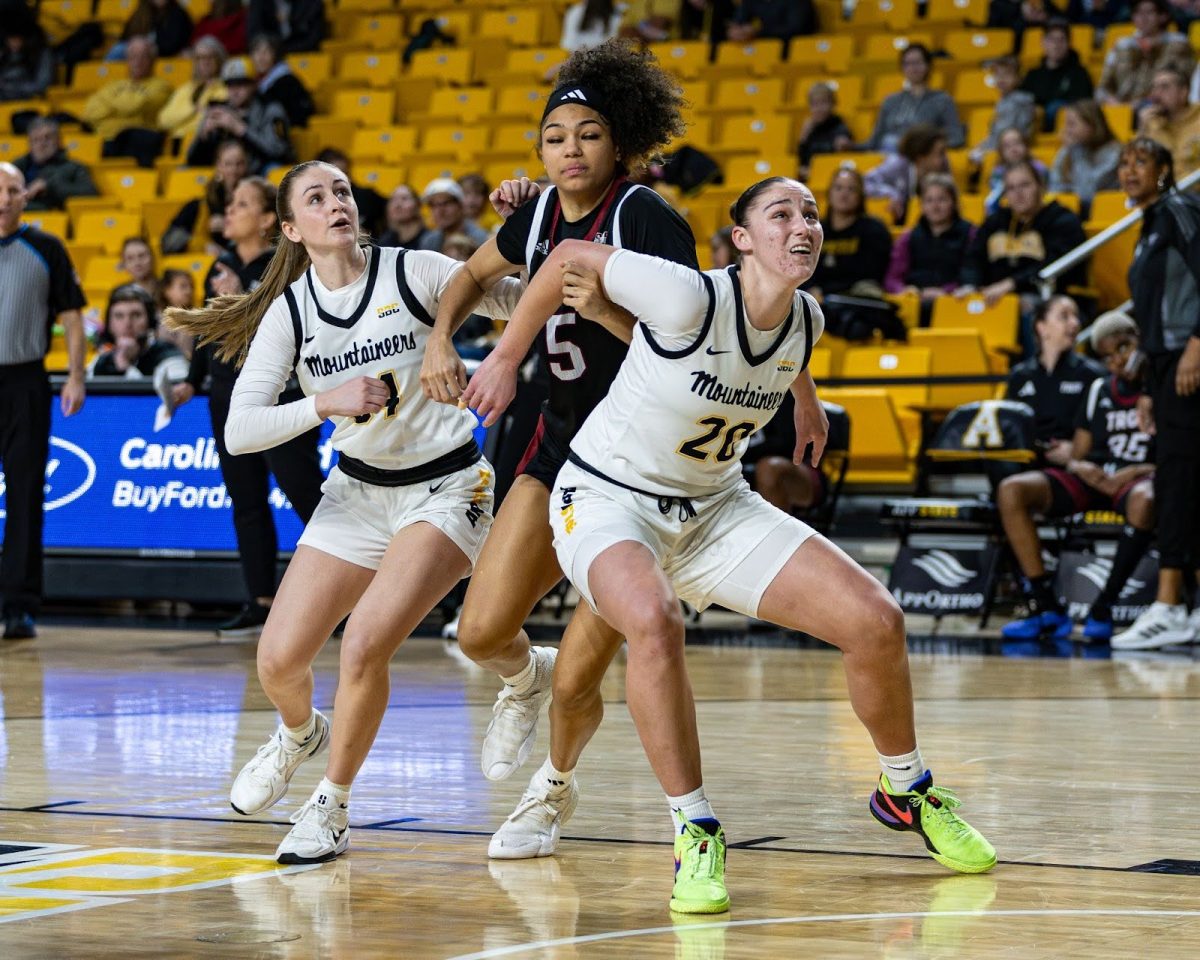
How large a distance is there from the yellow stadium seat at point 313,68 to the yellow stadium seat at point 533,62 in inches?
72.1

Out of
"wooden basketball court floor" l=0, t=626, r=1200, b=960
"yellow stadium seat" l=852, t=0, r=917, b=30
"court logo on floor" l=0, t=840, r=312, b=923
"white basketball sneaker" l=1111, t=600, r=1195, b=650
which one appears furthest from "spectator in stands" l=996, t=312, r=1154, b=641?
"court logo on floor" l=0, t=840, r=312, b=923

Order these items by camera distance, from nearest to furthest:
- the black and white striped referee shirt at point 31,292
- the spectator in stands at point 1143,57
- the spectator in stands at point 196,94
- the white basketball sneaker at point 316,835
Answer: the white basketball sneaker at point 316,835 → the black and white striped referee shirt at point 31,292 → the spectator in stands at point 1143,57 → the spectator in stands at point 196,94

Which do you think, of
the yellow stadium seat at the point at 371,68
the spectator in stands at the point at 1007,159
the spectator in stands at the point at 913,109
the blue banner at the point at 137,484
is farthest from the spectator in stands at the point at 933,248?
the yellow stadium seat at the point at 371,68

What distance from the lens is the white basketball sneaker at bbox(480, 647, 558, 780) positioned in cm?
484

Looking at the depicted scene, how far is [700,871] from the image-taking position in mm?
3582

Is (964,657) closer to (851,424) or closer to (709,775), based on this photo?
(851,424)

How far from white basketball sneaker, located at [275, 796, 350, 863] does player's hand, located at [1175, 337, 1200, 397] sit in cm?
560

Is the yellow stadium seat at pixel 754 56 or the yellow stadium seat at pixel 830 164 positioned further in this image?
the yellow stadium seat at pixel 754 56

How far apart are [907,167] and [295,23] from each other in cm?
743

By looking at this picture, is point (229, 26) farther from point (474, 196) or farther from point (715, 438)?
point (715, 438)

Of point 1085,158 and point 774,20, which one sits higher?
point 774,20

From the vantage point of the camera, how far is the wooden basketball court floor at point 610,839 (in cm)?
333

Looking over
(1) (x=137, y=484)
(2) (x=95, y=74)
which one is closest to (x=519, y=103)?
(2) (x=95, y=74)

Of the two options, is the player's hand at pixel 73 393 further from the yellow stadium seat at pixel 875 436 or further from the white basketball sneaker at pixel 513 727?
the white basketball sneaker at pixel 513 727
